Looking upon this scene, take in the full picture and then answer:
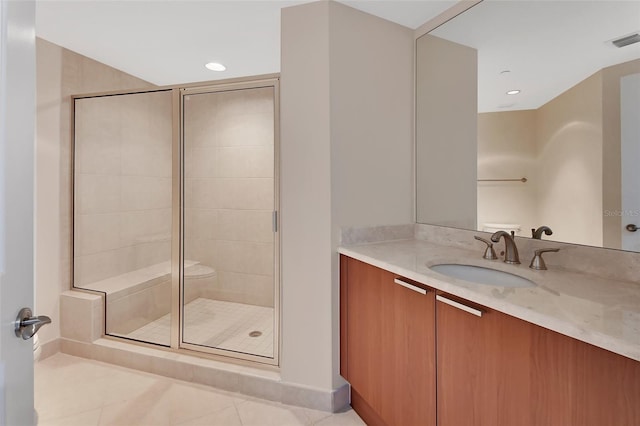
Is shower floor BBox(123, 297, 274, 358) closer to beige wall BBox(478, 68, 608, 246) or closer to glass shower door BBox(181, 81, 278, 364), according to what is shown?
glass shower door BBox(181, 81, 278, 364)

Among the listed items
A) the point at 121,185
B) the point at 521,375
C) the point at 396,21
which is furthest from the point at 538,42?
the point at 121,185

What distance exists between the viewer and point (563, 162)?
1358 mm

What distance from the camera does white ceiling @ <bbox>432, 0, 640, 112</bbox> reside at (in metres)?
1.21

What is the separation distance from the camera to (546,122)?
1.42 m

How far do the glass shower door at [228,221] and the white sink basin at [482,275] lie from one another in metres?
1.04

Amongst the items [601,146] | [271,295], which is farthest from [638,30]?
[271,295]

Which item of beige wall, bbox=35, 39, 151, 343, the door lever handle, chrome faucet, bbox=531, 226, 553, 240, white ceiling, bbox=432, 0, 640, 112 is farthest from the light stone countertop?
beige wall, bbox=35, 39, 151, 343

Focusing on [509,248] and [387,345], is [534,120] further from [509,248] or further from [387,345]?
[387,345]

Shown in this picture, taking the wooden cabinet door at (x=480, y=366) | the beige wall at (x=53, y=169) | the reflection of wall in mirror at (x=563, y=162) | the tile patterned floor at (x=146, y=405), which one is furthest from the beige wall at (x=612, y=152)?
the beige wall at (x=53, y=169)

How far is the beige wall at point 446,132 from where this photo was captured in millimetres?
1753

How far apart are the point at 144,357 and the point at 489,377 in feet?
6.87

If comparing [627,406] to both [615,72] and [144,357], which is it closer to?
[615,72]

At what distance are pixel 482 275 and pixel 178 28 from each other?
229cm

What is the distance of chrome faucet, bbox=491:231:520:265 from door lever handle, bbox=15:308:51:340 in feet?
4.98
